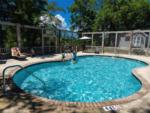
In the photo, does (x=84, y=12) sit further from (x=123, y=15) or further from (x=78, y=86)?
(x=78, y=86)

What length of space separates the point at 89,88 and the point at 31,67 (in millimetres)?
4772

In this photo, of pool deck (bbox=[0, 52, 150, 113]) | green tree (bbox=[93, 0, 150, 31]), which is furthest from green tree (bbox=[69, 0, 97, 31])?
pool deck (bbox=[0, 52, 150, 113])

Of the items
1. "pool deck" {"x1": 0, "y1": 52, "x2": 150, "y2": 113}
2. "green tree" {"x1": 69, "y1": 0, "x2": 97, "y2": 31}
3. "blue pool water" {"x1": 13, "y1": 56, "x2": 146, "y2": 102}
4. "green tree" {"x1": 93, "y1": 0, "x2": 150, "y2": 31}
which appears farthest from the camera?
"green tree" {"x1": 69, "y1": 0, "x2": 97, "y2": 31}

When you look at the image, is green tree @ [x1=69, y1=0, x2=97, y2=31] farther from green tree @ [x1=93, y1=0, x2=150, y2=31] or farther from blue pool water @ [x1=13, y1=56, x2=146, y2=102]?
blue pool water @ [x1=13, y1=56, x2=146, y2=102]

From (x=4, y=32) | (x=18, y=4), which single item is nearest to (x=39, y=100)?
(x=18, y=4)

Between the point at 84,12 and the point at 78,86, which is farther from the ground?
the point at 84,12

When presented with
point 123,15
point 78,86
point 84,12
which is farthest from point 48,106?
point 84,12

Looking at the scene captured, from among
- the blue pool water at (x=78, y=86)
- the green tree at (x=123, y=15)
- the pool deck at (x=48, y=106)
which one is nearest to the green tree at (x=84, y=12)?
the green tree at (x=123, y=15)

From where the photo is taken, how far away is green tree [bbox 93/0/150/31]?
26.3 m

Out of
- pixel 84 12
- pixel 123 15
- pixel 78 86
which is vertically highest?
pixel 84 12

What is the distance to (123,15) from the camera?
26.8 m

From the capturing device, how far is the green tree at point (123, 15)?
26.3 m

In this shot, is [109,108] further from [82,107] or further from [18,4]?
[18,4]

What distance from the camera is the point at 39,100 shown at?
473 cm
